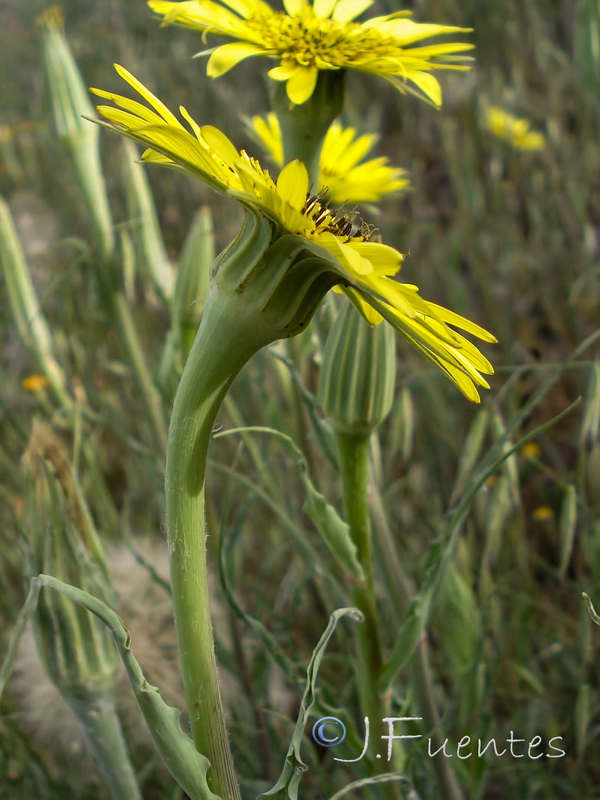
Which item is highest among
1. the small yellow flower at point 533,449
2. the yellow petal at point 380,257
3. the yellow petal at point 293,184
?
the yellow petal at point 293,184

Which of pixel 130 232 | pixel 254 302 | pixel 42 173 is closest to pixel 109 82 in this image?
pixel 42 173

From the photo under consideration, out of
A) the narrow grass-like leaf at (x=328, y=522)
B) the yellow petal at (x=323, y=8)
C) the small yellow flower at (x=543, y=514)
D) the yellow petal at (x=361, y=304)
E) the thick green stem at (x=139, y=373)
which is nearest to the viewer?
the yellow petal at (x=361, y=304)

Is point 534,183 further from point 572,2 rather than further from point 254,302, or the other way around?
point 254,302

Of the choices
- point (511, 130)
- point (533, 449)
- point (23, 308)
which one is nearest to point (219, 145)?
point (23, 308)

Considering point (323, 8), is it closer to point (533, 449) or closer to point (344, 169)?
point (344, 169)

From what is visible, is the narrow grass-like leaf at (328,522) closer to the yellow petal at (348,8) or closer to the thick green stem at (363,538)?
the thick green stem at (363,538)

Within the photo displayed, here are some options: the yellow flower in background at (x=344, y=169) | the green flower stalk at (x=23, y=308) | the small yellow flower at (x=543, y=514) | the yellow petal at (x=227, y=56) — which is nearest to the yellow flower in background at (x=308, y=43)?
the yellow petal at (x=227, y=56)
